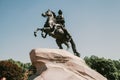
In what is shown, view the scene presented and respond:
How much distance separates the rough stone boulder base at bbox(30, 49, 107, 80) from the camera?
17.8 m

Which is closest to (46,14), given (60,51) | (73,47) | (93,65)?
(73,47)

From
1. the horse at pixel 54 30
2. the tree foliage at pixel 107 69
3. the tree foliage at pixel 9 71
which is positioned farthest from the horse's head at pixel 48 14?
the tree foliage at pixel 9 71

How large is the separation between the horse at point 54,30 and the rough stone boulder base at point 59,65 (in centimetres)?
285

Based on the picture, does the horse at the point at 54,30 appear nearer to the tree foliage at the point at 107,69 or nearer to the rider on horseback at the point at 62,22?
the rider on horseback at the point at 62,22

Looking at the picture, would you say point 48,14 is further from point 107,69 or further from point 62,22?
point 107,69

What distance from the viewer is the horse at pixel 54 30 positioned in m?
21.4

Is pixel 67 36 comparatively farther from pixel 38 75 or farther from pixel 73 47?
pixel 38 75

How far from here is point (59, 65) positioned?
18234 mm

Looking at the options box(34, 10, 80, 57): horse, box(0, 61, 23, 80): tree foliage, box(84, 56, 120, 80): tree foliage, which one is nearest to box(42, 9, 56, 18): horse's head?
box(34, 10, 80, 57): horse

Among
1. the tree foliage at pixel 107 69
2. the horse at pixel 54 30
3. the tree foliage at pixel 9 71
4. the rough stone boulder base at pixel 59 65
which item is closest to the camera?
the rough stone boulder base at pixel 59 65

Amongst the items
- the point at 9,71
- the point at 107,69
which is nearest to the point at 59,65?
the point at 107,69

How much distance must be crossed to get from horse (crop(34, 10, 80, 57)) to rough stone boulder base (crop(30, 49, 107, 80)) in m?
2.85

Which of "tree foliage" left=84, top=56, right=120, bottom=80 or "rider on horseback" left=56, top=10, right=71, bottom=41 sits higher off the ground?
"rider on horseback" left=56, top=10, right=71, bottom=41

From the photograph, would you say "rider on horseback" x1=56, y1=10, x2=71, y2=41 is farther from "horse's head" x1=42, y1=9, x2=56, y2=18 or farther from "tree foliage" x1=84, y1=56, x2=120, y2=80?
"tree foliage" x1=84, y1=56, x2=120, y2=80
